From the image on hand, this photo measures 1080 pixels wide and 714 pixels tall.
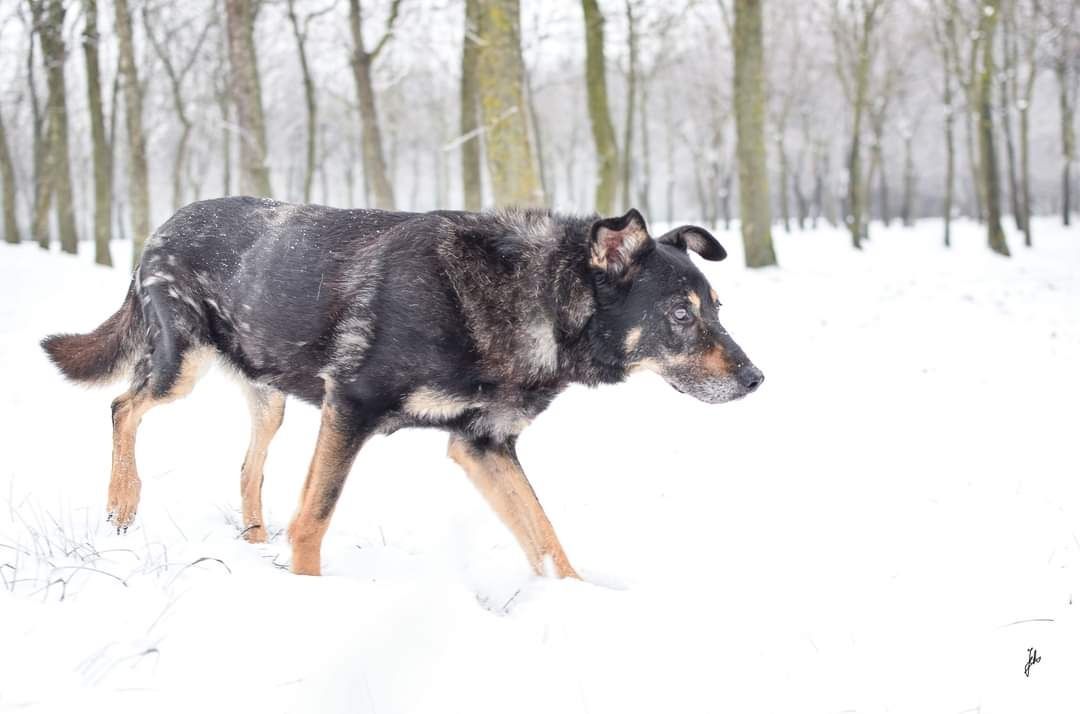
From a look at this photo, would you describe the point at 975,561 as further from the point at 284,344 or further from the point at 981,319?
the point at 981,319

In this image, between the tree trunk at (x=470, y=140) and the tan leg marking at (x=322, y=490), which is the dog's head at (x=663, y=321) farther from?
the tree trunk at (x=470, y=140)

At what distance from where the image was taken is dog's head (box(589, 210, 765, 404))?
12.5 ft

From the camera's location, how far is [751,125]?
15.9 m

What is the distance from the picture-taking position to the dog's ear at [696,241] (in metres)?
4.15

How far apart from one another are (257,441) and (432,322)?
1.80 metres

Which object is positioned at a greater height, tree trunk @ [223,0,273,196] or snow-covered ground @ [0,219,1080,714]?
tree trunk @ [223,0,273,196]

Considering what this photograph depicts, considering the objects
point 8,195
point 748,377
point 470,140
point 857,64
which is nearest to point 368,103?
point 470,140

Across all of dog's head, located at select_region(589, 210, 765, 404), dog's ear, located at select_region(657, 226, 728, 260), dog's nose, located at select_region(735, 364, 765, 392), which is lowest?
dog's nose, located at select_region(735, 364, 765, 392)

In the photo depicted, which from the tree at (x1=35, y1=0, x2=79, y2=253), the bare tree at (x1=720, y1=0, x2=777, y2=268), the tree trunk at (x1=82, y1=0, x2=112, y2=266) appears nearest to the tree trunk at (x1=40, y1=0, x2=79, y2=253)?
the tree at (x1=35, y1=0, x2=79, y2=253)

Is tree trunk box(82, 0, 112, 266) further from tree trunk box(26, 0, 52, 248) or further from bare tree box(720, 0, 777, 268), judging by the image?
bare tree box(720, 0, 777, 268)

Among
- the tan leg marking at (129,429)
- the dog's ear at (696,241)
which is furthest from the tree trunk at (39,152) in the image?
the dog's ear at (696,241)

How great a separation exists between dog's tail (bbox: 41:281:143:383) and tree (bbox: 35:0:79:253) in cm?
1788

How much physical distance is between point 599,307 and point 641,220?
478 mm

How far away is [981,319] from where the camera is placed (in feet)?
39.9
